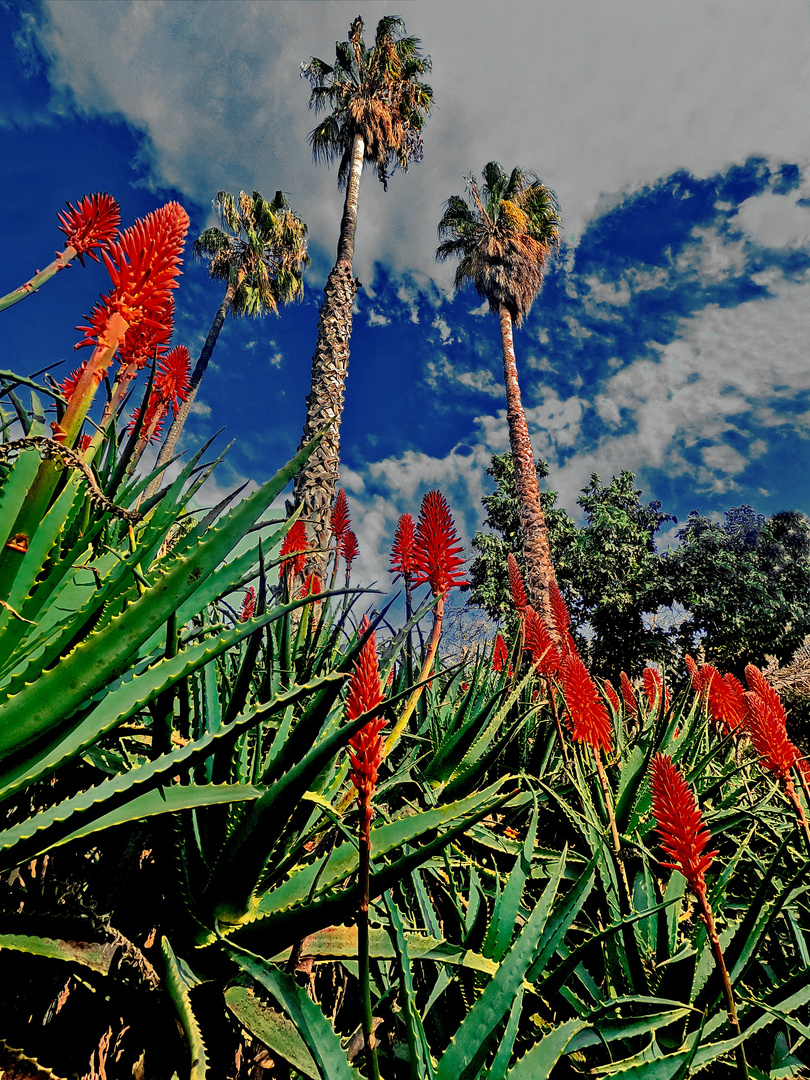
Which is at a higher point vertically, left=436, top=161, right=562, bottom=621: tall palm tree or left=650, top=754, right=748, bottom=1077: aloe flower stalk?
left=436, top=161, right=562, bottom=621: tall palm tree

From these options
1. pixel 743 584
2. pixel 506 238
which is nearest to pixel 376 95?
pixel 506 238

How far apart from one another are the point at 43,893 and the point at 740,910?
204 centimetres

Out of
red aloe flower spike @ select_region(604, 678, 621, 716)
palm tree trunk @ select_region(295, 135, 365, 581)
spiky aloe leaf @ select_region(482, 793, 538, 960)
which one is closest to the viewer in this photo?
spiky aloe leaf @ select_region(482, 793, 538, 960)

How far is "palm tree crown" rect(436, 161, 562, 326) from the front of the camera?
14.4m

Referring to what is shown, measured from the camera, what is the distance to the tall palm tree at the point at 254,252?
56.5 ft

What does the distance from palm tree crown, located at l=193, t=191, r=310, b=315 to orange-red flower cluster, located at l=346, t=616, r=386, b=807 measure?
19.7 m

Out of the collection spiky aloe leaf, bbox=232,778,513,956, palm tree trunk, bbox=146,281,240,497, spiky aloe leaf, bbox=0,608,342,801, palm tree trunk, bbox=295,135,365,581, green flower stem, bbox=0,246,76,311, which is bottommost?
spiky aloe leaf, bbox=232,778,513,956

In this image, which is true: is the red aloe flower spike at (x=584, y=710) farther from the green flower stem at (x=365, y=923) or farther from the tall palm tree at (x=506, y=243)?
the tall palm tree at (x=506, y=243)

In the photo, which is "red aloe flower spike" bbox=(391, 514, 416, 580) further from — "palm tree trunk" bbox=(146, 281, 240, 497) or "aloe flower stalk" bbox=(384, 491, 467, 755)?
"palm tree trunk" bbox=(146, 281, 240, 497)

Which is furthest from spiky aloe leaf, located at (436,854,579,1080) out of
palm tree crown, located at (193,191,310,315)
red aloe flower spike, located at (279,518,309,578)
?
palm tree crown, located at (193,191,310,315)

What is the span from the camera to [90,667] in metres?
0.71

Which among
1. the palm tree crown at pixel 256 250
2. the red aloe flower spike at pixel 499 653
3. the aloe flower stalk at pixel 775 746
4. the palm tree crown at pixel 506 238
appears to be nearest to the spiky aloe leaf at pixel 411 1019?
the aloe flower stalk at pixel 775 746

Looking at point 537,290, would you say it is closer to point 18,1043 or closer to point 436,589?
point 436,589

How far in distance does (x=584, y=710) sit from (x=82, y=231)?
2.00 metres
